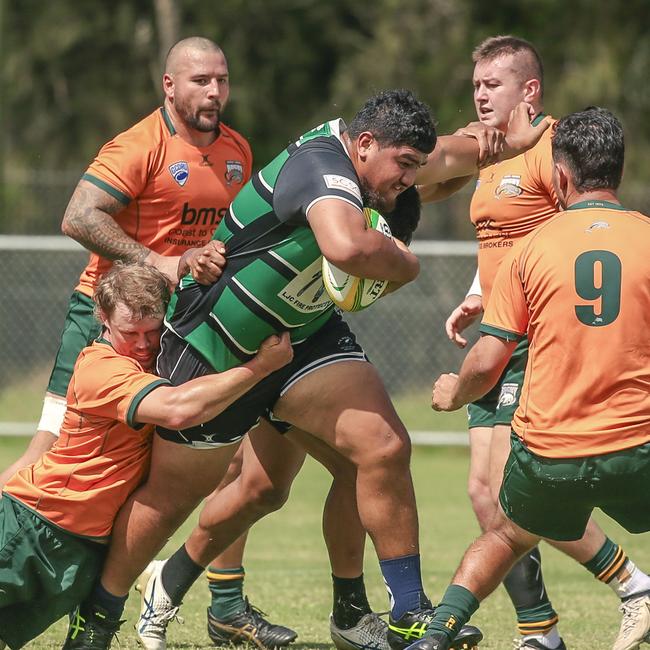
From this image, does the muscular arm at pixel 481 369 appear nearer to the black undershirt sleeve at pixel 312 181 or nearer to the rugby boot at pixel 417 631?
the black undershirt sleeve at pixel 312 181

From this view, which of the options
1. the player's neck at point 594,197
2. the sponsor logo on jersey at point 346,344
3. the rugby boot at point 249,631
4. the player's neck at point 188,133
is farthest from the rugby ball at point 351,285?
the player's neck at point 188,133

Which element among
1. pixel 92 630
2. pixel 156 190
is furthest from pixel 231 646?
pixel 156 190

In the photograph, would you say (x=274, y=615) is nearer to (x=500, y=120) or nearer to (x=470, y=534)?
(x=500, y=120)

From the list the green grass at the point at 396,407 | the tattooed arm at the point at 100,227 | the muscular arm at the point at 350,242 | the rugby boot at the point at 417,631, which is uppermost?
the muscular arm at the point at 350,242

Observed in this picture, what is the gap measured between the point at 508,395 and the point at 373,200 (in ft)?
4.37

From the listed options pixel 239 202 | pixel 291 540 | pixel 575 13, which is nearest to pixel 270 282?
pixel 239 202

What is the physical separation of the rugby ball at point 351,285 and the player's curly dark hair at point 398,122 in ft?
0.94

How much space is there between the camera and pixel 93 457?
16.1ft

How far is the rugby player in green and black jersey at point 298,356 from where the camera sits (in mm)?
4698

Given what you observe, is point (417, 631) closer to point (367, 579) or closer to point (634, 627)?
point (634, 627)

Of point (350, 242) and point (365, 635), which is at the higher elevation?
point (350, 242)

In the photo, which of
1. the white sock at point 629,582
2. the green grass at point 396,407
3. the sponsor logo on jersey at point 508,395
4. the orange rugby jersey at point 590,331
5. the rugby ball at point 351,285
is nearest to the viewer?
the orange rugby jersey at point 590,331

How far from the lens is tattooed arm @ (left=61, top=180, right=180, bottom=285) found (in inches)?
237

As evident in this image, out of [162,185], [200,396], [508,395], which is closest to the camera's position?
[200,396]
